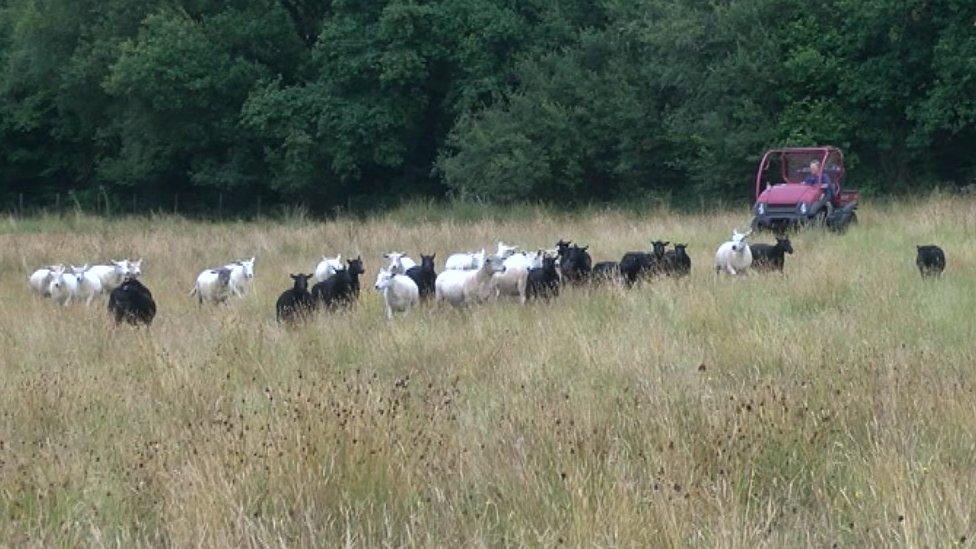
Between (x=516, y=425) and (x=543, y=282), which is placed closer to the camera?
(x=516, y=425)

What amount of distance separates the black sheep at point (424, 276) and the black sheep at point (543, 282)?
1.55m

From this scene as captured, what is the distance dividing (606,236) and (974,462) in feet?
58.3

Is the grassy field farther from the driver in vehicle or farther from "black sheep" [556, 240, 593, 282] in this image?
the driver in vehicle

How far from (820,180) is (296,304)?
13.8 meters

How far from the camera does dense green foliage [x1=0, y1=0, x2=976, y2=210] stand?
34.2 meters

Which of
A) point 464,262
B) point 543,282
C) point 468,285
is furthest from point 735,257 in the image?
point 468,285

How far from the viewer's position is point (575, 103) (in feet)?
126

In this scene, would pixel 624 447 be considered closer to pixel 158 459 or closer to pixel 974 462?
pixel 974 462

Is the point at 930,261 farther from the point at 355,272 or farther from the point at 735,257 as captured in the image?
the point at 355,272

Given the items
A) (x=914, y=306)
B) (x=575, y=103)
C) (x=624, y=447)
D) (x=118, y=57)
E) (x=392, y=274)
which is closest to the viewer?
(x=624, y=447)

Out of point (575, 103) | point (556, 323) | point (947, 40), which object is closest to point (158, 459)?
point (556, 323)

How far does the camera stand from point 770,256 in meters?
17.4

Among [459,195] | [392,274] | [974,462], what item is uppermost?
[974,462]

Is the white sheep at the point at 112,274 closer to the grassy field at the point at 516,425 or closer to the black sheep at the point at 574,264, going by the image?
the grassy field at the point at 516,425
